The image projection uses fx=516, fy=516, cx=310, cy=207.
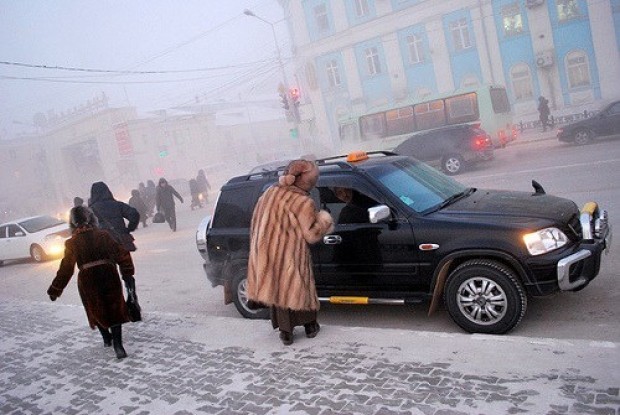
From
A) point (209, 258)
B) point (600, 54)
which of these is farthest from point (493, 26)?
point (209, 258)

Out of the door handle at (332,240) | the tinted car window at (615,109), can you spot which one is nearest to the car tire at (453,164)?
the tinted car window at (615,109)

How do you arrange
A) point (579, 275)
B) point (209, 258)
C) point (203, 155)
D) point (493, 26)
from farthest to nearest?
point (203, 155)
point (493, 26)
point (209, 258)
point (579, 275)

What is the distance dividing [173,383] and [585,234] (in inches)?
153

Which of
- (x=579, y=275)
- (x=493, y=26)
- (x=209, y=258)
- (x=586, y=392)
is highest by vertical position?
(x=493, y=26)

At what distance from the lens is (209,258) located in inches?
252

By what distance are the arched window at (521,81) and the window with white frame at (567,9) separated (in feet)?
10.5

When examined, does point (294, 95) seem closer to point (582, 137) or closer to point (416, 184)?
point (582, 137)

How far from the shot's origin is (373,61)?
37.8 m

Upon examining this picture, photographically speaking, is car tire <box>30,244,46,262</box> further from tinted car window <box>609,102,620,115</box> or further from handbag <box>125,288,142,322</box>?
tinted car window <box>609,102,620,115</box>

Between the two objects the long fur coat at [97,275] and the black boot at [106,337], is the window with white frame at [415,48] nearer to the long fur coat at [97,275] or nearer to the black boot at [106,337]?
the black boot at [106,337]

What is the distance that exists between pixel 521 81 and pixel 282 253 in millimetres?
30729

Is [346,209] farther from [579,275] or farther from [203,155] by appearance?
[203,155]

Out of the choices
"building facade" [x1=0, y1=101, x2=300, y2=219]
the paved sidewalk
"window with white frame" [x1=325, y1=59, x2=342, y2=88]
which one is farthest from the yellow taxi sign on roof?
"building facade" [x1=0, y1=101, x2=300, y2=219]

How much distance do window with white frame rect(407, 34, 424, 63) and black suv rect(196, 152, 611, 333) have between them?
3167 centimetres
